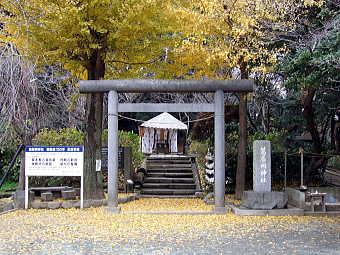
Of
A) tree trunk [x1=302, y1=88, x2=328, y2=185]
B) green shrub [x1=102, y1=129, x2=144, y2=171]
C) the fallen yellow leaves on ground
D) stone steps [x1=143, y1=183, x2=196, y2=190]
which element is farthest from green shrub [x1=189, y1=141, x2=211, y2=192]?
tree trunk [x1=302, y1=88, x2=328, y2=185]

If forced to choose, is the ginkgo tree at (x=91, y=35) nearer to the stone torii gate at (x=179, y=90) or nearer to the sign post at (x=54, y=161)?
the sign post at (x=54, y=161)

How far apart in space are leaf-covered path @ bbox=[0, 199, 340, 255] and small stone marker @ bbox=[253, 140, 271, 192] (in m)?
1.27

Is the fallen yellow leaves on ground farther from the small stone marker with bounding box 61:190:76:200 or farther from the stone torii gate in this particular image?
the small stone marker with bounding box 61:190:76:200

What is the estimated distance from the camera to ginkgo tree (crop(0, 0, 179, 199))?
1238cm

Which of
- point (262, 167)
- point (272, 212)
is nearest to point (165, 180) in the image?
point (262, 167)

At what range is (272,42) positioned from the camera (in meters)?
13.3

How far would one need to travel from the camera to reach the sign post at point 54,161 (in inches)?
527

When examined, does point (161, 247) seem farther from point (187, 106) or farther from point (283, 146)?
point (283, 146)

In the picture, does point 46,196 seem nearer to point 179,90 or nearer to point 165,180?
point 179,90

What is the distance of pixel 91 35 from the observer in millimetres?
13133

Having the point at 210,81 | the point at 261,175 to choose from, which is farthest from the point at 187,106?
the point at 261,175

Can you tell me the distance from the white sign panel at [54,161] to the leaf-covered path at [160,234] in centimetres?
121

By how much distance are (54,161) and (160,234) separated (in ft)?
17.2

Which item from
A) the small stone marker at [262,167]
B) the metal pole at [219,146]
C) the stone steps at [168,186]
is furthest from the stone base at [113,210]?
the stone steps at [168,186]
